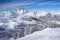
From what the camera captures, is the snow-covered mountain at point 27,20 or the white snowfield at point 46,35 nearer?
the white snowfield at point 46,35

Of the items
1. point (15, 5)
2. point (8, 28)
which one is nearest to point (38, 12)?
point (15, 5)

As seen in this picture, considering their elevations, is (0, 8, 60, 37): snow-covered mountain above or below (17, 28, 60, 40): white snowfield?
above

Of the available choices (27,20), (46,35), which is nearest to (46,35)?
(46,35)

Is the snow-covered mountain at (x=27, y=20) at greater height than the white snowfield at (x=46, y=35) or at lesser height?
greater

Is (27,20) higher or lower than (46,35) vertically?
higher

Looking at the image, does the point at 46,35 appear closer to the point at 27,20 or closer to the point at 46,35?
the point at 46,35

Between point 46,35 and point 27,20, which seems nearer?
point 46,35

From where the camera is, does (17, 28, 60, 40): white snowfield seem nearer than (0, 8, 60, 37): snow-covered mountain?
Yes
